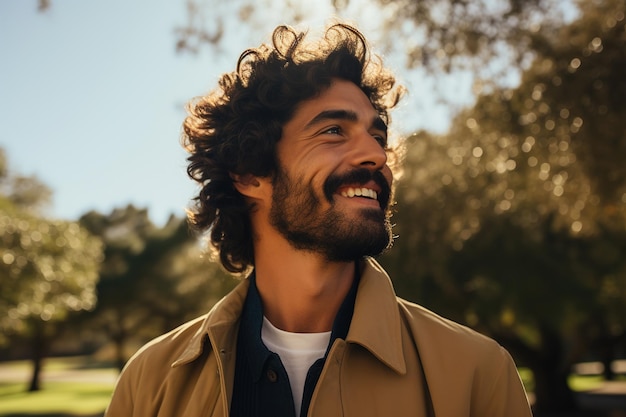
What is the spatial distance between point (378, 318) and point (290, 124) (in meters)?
1.21

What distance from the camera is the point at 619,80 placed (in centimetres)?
872

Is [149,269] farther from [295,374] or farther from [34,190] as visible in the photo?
[295,374]

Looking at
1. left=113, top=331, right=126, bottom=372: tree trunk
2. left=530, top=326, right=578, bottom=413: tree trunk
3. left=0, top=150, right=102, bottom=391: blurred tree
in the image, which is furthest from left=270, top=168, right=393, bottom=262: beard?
left=113, top=331, right=126, bottom=372: tree trunk

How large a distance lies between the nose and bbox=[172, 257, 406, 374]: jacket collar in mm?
457

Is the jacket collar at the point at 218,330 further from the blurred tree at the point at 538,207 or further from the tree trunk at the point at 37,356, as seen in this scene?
the tree trunk at the point at 37,356

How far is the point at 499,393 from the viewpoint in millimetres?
2615

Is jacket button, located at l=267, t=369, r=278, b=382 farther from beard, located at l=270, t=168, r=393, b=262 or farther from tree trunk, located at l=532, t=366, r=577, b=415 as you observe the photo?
tree trunk, located at l=532, t=366, r=577, b=415

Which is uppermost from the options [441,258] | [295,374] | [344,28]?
[344,28]

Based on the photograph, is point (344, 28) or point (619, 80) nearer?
point (344, 28)

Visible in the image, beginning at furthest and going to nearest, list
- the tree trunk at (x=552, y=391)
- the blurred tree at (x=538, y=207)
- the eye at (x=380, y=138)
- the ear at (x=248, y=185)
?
the tree trunk at (x=552, y=391) → the blurred tree at (x=538, y=207) → the ear at (x=248, y=185) → the eye at (x=380, y=138)

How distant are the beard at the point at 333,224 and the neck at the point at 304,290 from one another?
0.06m

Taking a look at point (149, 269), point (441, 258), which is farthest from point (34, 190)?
point (441, 258)

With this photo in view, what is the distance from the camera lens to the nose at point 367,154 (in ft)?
10.5

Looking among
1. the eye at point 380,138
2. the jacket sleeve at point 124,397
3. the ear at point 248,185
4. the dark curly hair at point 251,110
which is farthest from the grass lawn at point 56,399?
the eye at point 380,138
